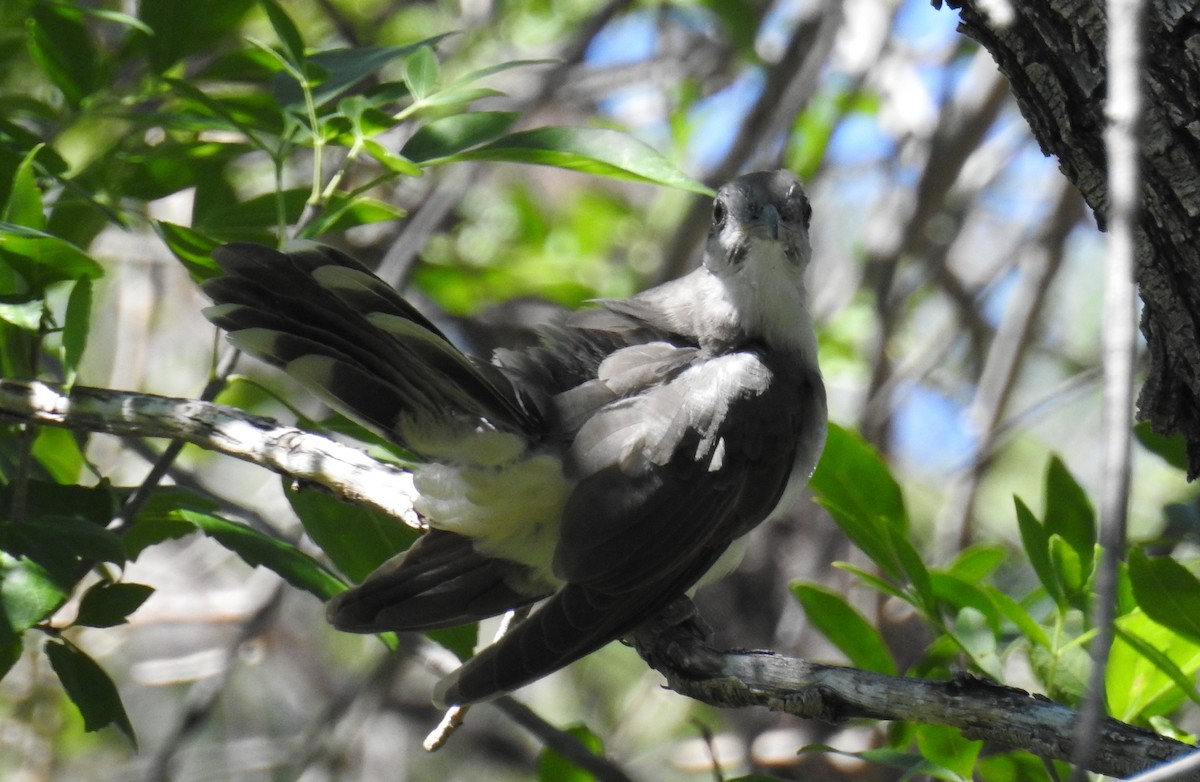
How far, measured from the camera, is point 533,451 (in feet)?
8.79

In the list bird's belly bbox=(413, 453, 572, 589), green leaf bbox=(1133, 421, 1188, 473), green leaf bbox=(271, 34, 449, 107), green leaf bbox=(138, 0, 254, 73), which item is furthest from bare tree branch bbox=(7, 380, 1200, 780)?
green leaf bbox=(1133, 421, 1188, 473)

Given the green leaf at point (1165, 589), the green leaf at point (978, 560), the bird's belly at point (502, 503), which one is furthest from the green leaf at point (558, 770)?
the green leaf at point (1165, 589)

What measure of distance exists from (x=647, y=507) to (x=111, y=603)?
1102 millimetres

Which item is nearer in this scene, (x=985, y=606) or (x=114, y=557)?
(x=114, y=557)

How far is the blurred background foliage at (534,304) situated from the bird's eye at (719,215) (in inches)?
26.9

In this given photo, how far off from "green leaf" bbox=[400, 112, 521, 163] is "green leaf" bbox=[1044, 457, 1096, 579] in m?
1.39

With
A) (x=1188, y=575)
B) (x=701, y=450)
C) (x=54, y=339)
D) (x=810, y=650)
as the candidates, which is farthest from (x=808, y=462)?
(x=54, y=339)

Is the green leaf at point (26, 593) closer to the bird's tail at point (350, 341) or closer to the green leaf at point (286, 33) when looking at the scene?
the bird's tail at point (350, 341)

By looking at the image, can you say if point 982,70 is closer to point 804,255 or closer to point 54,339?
point 804,255

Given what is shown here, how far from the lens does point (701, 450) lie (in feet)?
8.76

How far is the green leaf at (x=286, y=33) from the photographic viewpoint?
2463 mm

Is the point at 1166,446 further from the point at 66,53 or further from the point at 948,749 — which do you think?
the point at 66,53

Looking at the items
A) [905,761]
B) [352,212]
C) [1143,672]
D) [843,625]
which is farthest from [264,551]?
[1143,672]

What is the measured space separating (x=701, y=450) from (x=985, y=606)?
684mm
